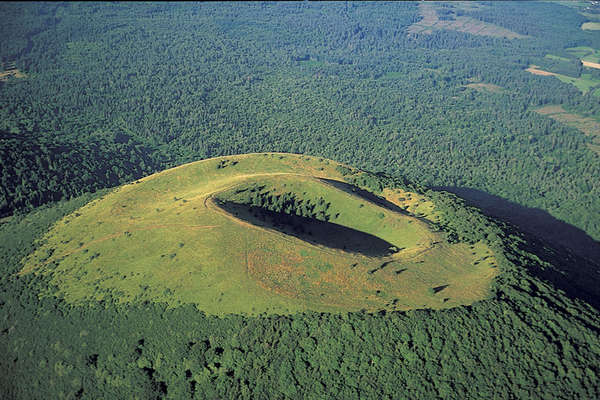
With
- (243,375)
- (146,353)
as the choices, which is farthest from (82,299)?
(243,375)

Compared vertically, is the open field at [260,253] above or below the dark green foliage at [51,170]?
above

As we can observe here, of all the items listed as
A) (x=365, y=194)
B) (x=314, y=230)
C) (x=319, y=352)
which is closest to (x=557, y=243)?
(x=365, y=194)

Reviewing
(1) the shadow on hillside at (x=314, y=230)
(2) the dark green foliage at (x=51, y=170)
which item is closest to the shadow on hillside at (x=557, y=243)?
(1) the shadow on hillside at (x=314, y=230)

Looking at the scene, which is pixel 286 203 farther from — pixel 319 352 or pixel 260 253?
pixel 319 352

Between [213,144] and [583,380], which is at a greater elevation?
[583,380]

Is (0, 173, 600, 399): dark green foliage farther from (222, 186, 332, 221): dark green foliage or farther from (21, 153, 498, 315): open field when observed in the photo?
(222, 186, 332, 221): dark green foliage

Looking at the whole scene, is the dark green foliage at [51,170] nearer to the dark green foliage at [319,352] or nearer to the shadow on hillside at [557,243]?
the dark green foliage at [319,352]

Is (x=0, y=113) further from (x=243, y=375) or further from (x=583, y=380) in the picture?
(x=583, y=380)
